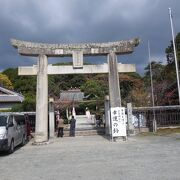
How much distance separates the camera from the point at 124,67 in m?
21.4

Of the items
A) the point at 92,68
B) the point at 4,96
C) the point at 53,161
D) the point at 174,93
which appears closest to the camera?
the point at 53,161

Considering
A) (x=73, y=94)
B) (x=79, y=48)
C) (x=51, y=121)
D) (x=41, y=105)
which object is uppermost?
(x=73, y=94)

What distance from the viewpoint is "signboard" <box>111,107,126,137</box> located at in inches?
767

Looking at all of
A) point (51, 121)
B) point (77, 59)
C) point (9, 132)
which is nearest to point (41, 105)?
point (77, 59)

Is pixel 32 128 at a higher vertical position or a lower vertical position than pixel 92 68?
lower

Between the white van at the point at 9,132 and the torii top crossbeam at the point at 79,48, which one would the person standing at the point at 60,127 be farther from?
the white van at the point at 9,132

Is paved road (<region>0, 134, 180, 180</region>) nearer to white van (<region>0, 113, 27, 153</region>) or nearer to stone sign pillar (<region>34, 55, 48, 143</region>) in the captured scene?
white van (<region>0, 113, 27, 153</region>)

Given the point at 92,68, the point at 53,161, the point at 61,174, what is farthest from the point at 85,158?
the point at 92,68

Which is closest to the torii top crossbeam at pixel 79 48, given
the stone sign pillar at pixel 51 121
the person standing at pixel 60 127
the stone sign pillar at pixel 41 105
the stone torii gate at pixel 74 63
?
the stone torii gate at pixel 74 63

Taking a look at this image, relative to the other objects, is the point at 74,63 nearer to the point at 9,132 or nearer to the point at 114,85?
the point at 114,85

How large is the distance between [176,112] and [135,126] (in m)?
4.41

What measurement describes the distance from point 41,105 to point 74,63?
3.73 meters

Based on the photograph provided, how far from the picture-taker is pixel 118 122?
19.7 metres

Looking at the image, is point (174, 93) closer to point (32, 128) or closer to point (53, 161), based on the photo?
point (32, 128)
